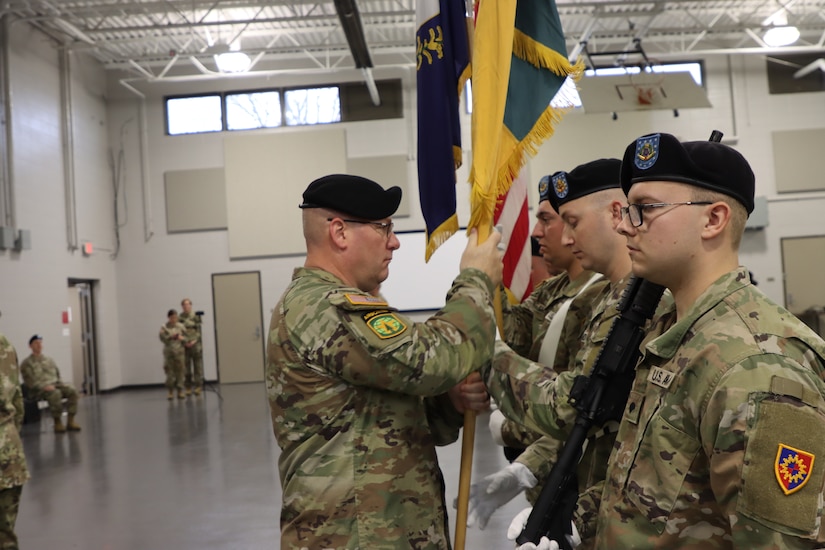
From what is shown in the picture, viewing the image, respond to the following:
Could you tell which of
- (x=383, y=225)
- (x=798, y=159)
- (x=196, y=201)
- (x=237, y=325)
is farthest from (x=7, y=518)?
(x=798, y=159)

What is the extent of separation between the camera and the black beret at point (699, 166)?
4.65 feet

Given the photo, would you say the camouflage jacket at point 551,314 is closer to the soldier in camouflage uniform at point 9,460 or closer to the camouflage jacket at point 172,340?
the soldier in camouflage uniform at point 9,460

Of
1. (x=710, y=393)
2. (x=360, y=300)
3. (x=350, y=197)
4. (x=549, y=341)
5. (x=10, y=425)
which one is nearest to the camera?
(x=710, y=393)

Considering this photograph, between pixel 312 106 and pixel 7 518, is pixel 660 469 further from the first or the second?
pixel 312 106

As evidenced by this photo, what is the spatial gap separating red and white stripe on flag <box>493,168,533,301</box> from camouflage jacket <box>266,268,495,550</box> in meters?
0.86

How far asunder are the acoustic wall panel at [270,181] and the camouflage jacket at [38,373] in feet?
17.2

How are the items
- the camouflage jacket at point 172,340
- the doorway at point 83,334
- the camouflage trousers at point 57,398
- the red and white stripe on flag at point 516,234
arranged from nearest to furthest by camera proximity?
the red and white stripe on flag at point 516,234, the camouflage trousers at point 57,398, the camouflage jacket at point 172,340, the doorway at point 83,334

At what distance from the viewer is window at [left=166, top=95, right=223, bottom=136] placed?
15281 millimetres

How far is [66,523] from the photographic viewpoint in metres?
5.40

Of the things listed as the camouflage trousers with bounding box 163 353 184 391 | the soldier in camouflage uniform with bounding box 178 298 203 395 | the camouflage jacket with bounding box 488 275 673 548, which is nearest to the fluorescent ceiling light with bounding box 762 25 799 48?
the soldier in camouflage uniform with bounding box 178 298 203 395

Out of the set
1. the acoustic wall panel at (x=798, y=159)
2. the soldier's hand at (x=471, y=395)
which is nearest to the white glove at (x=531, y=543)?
the soldier's hand at (x=471, y=395)

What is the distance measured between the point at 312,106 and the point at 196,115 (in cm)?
236

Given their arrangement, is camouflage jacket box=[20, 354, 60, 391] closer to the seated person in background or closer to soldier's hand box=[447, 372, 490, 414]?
the seated person in background

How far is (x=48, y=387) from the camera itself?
9992 mm
